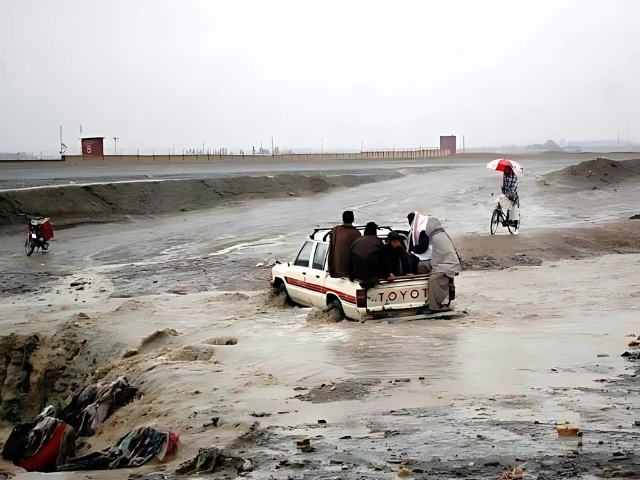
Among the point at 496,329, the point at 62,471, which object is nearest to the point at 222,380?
the point at 62,471

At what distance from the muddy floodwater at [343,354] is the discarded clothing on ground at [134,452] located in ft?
0.51

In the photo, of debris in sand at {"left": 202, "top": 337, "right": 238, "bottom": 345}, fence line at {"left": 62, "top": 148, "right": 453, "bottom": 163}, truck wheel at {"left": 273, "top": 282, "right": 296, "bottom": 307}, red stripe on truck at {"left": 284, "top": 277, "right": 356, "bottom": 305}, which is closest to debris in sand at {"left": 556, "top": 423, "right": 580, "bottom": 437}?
red stripe on truck at {"left": 284, "top": 277, "right": 356, "bottom": 305}

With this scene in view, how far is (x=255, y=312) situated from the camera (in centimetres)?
1602

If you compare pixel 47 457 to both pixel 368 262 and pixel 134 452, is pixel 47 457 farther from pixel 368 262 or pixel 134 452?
pixel 368 262

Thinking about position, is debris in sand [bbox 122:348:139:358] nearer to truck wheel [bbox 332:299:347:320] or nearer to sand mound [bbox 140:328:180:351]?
sand mound [bbox 140:328:180:351]

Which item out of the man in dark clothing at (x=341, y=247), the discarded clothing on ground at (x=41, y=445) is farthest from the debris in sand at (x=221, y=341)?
the discarded clothing on ground at (x=41, y=445)

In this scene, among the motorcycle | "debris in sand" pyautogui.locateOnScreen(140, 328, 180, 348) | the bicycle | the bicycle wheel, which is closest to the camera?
"debris in sand" pyautogui.locateOnScreen(140, 328, 180, 348)

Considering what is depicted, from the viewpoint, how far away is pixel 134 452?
25.1 ft

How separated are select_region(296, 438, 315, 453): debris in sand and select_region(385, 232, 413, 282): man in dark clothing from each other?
622cm

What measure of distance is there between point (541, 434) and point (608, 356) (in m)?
4.20

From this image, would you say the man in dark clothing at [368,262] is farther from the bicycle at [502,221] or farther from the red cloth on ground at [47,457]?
the bicycle at [502,221]

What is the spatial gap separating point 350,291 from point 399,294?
745mm

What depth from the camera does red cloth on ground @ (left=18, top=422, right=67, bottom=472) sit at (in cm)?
902

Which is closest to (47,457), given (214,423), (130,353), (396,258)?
(214,423)
